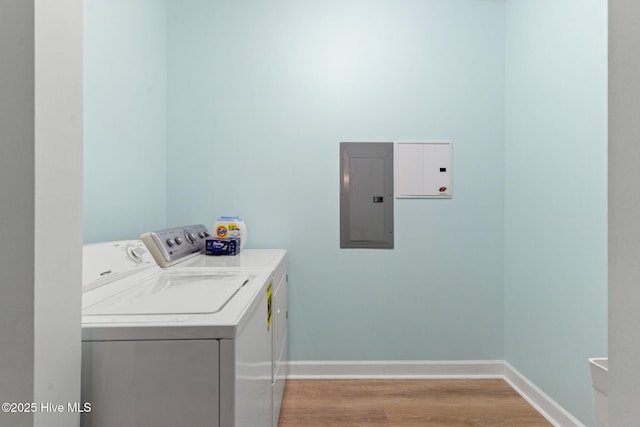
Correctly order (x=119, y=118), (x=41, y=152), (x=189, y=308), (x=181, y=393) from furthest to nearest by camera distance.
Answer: (x=119, y=118) → (x=189, y=308) → (x=181, y=393) → (x=41, y=152)

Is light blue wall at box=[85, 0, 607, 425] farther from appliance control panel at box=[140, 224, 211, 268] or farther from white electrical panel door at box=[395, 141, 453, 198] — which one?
appliance control panel at box=[140, 224, 211, 268]

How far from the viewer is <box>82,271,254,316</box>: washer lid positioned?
85 centimetres

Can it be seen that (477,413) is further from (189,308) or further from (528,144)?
(189,308)

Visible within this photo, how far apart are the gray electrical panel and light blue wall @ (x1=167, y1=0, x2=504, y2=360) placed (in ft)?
0.19

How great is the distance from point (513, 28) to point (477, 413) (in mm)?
2363

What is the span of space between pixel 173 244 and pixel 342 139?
4.13 ft

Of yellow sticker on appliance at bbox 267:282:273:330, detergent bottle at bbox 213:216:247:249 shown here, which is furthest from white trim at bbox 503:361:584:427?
detergent bottle at bbox 213:216:247:249

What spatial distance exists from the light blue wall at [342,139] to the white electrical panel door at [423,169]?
63 mm

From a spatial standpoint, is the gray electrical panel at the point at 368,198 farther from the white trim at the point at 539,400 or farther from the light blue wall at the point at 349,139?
the white trim at the point at 539,400

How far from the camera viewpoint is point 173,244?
64.1 inches

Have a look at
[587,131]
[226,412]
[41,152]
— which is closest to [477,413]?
[587,131]

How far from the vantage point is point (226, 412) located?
0.74m

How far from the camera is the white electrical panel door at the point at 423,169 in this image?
2.27 metres

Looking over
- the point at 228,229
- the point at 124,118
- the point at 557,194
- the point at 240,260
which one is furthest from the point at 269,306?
the point at 557,194
